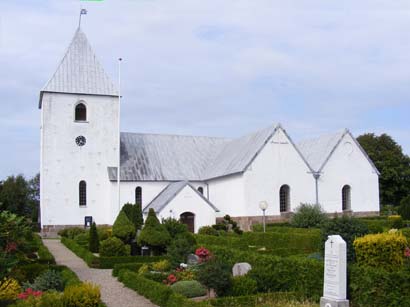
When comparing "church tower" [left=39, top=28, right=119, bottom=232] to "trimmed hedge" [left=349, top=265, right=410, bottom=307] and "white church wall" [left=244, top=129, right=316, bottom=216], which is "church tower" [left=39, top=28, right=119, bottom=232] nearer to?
"white church wall" [left=244, top=129, right=316, bottom=216]

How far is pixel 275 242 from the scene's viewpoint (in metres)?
21.9

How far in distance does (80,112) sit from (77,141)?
1.95 m

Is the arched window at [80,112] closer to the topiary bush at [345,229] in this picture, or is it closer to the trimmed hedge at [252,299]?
the topiary bush at [345,229]

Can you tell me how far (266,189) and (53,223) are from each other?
1346 centimetres

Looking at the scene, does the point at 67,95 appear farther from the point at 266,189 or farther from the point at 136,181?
the point at 266,189

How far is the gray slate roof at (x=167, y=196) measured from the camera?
1179 inches

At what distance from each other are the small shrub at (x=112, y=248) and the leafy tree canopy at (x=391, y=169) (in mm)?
34479

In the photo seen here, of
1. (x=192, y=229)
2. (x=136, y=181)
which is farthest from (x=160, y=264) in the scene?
(x=136, y=181)

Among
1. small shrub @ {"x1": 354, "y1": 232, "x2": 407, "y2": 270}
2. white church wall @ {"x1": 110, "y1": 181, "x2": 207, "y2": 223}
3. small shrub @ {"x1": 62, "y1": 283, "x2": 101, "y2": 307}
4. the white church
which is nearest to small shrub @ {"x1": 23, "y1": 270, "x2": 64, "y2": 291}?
small shrub @ {"x1": 62, "y1": 283, "x2": 101, "y2": 307}

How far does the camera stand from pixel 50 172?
32.7 metres

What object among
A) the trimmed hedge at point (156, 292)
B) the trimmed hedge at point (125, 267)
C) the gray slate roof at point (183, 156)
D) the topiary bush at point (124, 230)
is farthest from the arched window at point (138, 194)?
the trimmed hedge at point (156, 292)

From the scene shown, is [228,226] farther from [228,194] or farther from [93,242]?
[93,242]

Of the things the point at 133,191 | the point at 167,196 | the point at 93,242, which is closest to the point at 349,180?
the point at 167,196

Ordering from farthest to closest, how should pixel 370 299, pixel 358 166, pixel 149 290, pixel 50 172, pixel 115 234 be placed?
pixel 358 166 → pixel 50 172 → pixel 115 234 → pixel 149 290 → pixel 370 299
